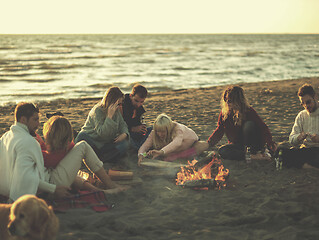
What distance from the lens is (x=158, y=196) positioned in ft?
17.0

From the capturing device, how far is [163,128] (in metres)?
6.38

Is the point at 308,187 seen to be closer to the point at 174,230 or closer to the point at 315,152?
the point at 315,152

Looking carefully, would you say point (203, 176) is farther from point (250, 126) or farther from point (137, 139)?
point (137, 139)

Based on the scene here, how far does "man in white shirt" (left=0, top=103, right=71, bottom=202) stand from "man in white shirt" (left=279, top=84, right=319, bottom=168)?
370 cm

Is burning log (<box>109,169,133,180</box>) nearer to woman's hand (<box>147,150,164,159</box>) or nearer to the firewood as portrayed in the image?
the firewood

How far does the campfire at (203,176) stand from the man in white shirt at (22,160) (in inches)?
76.5

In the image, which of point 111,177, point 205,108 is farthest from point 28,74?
point 111,177

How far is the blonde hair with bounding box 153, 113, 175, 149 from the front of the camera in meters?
6.38

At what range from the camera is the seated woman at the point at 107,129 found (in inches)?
246

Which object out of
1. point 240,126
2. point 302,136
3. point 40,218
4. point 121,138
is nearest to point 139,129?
point 121,138

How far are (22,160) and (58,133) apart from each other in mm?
692

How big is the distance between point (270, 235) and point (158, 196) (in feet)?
5.54

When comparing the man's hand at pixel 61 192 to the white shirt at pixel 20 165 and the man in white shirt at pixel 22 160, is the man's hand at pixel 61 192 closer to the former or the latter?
the man in white shirt at pixel 22 160

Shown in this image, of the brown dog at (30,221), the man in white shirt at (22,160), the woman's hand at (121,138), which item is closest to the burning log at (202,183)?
the woman's hand at (121,138)
